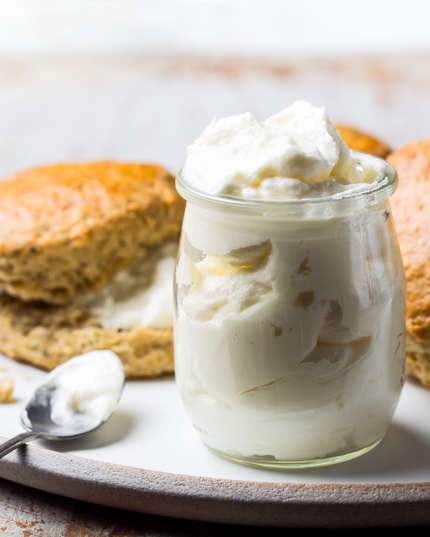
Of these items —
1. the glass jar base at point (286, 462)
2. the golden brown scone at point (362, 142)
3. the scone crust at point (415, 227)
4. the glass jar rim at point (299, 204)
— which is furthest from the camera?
the golden brown scone at point (362, 142)

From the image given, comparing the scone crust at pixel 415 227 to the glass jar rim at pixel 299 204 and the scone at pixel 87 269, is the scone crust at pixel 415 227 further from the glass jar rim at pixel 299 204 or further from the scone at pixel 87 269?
the scone at pixel 87 269

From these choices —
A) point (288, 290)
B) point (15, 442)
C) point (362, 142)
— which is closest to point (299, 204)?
point (288, 290)

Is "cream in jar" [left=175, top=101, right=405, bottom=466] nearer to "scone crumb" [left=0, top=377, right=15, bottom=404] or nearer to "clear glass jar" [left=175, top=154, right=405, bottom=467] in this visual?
"clear glass jar" [left=175, top=154, right=405, bottom=467]

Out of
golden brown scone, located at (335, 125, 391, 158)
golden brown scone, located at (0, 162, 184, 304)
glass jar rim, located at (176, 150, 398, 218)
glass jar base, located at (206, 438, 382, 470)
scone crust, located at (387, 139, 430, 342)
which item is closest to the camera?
glass jar rim, located at (176, 150, 398, 218)

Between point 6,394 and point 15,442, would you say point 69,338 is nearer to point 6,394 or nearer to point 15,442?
point 6,394

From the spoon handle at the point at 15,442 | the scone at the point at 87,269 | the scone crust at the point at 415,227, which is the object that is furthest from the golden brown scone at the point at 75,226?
the scone crust at the point at 415,227

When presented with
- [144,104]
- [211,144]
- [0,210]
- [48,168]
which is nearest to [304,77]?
[144,104]

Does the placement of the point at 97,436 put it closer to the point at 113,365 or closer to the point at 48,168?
the point at 113,365

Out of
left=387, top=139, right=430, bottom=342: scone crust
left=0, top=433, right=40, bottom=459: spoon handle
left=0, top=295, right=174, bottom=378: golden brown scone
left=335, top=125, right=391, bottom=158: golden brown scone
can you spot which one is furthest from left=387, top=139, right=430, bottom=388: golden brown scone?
left=0, top=433, right=40, bottom=459: spoon handle
